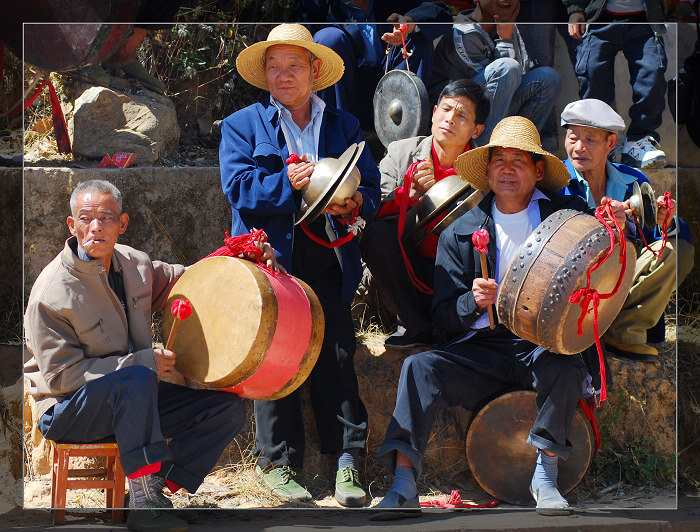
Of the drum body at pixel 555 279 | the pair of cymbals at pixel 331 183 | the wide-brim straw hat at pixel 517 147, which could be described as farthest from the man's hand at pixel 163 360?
the wide-brim straw hat at pixel 517 147

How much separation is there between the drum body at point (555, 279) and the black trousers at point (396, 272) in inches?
24.1

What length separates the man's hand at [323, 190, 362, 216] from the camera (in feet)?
14.4

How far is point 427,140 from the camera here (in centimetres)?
486

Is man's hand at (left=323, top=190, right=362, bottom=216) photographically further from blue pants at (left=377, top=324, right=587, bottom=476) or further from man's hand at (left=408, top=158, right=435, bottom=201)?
blue pants at (left=377, top=324, right=587, bottom=476)

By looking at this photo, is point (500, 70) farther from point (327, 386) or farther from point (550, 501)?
point (550, 501)

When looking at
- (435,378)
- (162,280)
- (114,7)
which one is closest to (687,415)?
(435,378)

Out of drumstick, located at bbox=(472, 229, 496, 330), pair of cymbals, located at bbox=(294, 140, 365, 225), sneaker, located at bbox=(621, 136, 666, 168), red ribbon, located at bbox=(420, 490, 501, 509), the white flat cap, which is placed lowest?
red ribbon, located at bbox=(420, 490, 501, 509)

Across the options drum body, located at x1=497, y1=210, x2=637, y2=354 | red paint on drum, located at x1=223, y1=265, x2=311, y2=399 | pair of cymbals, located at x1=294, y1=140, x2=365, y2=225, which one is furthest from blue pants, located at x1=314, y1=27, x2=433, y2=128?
drum body, located at x1=497, y1=210, x2=637, y2=354

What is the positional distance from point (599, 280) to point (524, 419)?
2.40 feet

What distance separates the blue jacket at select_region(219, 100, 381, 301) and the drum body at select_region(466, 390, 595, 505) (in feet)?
2.86

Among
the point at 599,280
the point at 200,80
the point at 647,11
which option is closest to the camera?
the point at 599,280

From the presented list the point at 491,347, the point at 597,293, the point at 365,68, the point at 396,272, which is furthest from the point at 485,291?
the point at 365,68

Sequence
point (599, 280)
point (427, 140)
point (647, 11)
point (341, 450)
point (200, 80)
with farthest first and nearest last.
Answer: point (200, 80), point (647, 11), point (427, 140), point (341, 450), point (599, 280)

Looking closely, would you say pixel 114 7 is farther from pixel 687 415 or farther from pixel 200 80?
pixel 687 415
